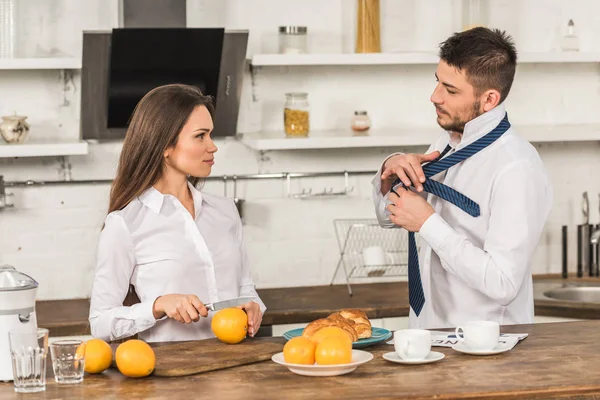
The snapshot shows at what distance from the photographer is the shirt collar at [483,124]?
2.88m

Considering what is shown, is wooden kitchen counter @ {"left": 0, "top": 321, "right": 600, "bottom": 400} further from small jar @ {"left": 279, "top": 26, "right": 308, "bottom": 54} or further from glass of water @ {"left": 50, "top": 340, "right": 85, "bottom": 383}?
small jar @ {"left": 279, "top": 26, "right": 308, "bottom": 54}

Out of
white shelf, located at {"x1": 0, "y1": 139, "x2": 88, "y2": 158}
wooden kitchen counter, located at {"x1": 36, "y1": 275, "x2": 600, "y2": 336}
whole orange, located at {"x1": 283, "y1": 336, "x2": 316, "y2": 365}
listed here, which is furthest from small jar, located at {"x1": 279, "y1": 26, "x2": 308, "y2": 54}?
whole orange, located at {"x1": 283, "y1": 336, "x2": 316, "y2": 365}

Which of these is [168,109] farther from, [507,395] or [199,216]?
[507,395]

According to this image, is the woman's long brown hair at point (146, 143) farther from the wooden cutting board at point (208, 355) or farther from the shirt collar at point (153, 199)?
the wooden cutting board at point (208, 355)

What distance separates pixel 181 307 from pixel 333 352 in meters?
0.49

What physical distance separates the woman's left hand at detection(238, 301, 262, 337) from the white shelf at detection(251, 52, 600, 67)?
1.66 meters

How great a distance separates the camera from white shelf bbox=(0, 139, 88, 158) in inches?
156

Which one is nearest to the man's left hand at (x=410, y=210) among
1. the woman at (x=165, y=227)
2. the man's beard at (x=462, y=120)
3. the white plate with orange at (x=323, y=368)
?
the man's beard at (x=462, y=120)

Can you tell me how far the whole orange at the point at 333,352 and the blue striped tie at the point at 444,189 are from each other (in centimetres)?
76

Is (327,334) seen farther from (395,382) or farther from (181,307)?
(181,307)

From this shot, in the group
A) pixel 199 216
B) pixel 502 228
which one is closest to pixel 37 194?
pixel 199 216

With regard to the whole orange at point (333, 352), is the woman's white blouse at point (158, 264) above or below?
above

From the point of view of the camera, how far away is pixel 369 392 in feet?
6.84

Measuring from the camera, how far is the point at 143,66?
4016 mm
